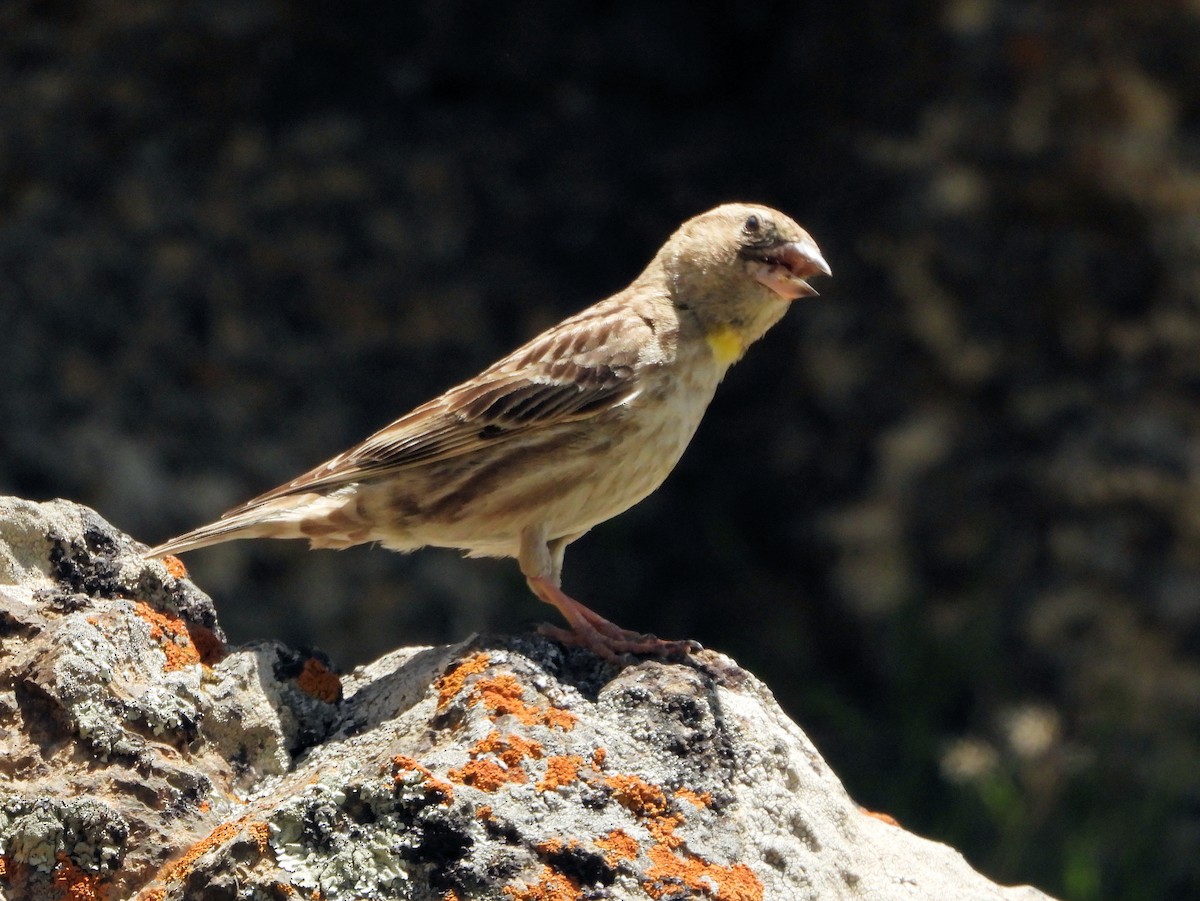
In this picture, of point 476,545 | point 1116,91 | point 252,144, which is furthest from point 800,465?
point 476,545

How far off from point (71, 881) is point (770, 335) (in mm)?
6110

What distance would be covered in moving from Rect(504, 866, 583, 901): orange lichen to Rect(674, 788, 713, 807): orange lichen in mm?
330

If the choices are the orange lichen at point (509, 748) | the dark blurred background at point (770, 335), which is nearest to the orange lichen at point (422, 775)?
the orange lichen at point (509, 748)

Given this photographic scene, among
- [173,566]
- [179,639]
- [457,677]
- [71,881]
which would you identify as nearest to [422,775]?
[457,677]

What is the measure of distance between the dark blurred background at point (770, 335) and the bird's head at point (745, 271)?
2.93 m

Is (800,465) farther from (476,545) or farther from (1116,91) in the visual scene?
(476,545)

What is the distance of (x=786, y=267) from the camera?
16.9 feet

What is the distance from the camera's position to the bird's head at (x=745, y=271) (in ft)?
16.9

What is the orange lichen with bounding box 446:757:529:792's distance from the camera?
11.2 feet

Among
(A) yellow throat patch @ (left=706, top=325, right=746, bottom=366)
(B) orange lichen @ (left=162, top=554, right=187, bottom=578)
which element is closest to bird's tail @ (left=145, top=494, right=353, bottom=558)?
(B) orange lichen @ (left=162, top=554, right=187, bottom=578)

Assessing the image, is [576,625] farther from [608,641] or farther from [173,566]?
[173,566]

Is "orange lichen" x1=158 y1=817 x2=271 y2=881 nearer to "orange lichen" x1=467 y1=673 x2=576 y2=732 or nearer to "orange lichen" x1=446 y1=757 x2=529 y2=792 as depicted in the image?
"orange lichen" x1=446 y1=757 x2=529 y2=792

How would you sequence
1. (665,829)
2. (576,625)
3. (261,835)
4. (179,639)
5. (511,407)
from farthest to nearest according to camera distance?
1. (511,407)
2. (576,625)
3. (179,639)
4. (665,829)
5. (261,835)

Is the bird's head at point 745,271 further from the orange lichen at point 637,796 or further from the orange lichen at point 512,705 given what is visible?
the orange lichen at point 637,796
